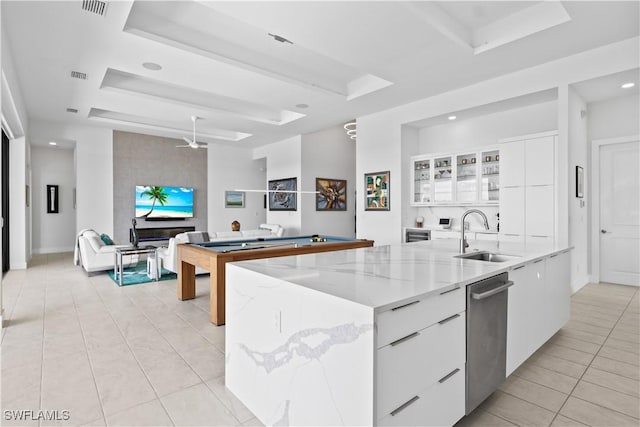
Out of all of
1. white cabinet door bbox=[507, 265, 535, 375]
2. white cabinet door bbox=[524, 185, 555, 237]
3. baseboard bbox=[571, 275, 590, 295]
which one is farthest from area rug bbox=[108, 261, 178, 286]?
baseboard bbox=[571, 275, 590, 295]

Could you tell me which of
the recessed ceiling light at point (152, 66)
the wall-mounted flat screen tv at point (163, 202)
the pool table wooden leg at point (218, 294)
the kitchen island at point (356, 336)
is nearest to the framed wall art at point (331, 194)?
the wall-mounted flat screen tv at point (163, 202)

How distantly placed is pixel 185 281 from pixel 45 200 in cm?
704

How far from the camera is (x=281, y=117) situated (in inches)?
280

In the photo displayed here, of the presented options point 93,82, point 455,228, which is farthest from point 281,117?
point 455,228

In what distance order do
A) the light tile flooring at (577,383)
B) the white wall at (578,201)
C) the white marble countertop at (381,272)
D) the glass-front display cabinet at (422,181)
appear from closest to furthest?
the white marble countertop at (381,272) → the light tile flooring at (577,383) → the white wall at (578,201) → the glass-front display cabinet at (422,181)

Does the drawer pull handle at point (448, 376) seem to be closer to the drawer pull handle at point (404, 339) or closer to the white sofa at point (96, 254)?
the drawer pull handle at point (404, 339)

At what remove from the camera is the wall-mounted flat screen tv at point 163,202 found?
8031 mm

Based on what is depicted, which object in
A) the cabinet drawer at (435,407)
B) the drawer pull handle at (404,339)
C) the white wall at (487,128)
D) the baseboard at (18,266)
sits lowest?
the baseboard at (18,266)

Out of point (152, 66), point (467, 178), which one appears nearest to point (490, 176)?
point (467, 178)

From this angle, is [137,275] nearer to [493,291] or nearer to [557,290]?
[493,291]

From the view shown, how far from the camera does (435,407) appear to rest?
150 cm

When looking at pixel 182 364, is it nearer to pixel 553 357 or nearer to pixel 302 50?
pixel 553 357

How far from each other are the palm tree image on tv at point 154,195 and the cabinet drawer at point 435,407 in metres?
8.09

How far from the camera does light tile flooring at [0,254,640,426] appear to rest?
1897 mm
